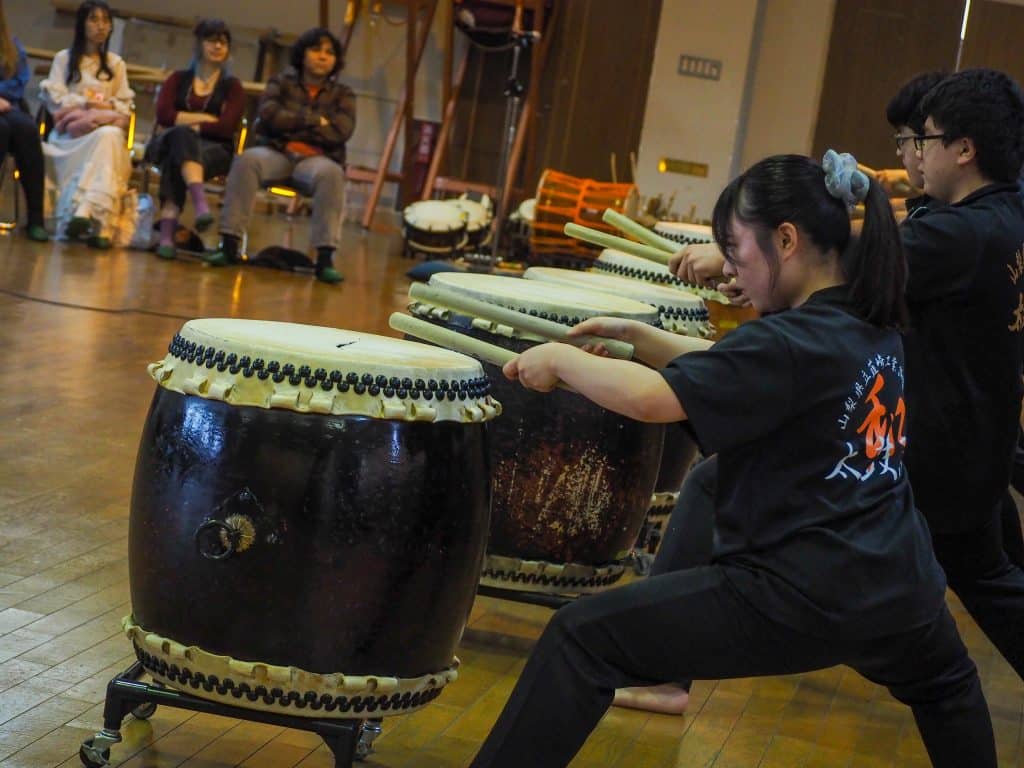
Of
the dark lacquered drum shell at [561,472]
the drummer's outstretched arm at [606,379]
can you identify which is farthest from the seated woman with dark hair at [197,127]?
the drummer's outstretched arm at [606,379]

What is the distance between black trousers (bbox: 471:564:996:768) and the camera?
1656mm

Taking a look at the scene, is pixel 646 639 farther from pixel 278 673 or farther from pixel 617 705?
pixel 617 705

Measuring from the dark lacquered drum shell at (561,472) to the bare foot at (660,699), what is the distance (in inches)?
9.9

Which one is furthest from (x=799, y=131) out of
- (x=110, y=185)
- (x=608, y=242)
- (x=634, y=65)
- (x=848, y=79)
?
(x=608, y=242)

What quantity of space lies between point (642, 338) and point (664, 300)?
0.89 metres

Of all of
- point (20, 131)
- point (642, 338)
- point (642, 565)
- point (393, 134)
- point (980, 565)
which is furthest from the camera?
point (393, 134)

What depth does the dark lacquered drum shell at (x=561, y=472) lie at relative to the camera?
2.47m

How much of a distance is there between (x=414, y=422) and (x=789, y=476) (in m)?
0.47

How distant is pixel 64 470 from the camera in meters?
3.26

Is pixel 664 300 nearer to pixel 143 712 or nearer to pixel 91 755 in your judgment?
pixel 143 712

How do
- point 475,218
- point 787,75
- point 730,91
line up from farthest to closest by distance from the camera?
point 787,75 < point 730,91 < point 475,218

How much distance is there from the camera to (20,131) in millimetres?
6852

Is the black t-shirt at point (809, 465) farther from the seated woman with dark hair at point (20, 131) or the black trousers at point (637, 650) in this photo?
the seated woman with dark hair at point (20, 131)

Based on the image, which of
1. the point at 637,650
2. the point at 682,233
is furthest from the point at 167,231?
the point at 637,650
